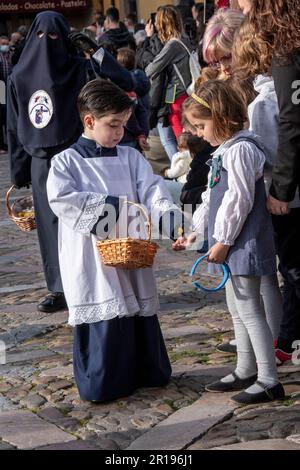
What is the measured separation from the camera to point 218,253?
3.93 meters

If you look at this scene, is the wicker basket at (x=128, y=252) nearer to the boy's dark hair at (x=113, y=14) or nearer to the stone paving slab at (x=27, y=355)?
the stone paving slab at (x=27, y=355)

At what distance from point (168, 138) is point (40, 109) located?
4244 mm

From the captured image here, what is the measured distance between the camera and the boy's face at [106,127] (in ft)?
13.9

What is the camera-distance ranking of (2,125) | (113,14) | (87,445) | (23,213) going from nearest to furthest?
(87,445), (23,213), (113,14), (2,125)

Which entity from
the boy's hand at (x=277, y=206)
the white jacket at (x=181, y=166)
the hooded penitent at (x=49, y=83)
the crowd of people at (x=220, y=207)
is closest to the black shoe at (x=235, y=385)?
the crowd of people at (x=220, y=207)

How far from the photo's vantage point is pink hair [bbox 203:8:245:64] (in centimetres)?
479

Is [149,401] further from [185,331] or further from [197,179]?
[197,179]

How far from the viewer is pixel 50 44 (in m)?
5.65

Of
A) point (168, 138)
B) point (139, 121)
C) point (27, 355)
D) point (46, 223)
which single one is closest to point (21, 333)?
point (27, 355)

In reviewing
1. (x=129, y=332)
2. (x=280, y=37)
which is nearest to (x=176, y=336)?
(x=129, y=332)

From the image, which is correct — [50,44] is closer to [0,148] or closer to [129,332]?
[129,332]

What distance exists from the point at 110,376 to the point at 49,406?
32cm

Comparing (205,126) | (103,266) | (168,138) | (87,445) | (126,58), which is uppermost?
(126,58)

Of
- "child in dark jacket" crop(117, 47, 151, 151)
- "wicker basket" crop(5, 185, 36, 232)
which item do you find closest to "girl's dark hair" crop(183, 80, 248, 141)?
"wicker basket" crop(5, 185, 36, 232)
